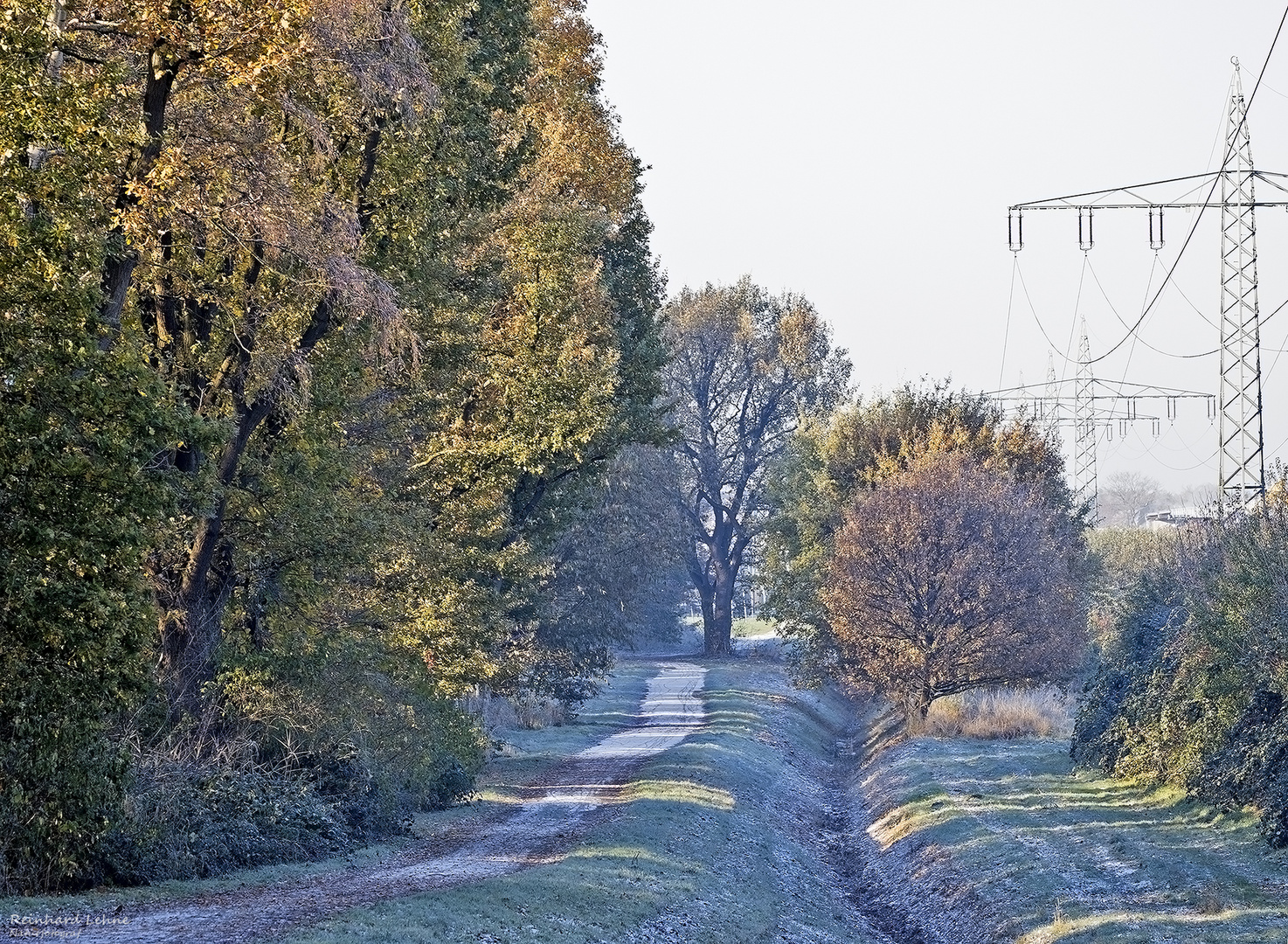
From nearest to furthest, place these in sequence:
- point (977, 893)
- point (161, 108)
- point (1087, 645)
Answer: point (161, 108)
point (977, 893)
point (1087, 645)

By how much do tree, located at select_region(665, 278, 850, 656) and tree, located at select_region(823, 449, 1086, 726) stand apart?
4320 cm

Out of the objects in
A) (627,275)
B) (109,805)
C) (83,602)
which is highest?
(627,275)

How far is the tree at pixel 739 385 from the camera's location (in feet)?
294

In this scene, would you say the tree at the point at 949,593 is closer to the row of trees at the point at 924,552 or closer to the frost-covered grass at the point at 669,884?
the row of trees at the point at 924,552

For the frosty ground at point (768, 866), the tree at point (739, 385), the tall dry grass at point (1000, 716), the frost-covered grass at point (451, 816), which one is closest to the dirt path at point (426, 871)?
the frosty ground at point (768, 866)

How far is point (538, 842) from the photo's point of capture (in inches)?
962

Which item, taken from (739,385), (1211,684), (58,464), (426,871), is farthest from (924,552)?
(739,385)

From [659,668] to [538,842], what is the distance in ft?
205

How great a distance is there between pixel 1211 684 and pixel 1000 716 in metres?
19.0

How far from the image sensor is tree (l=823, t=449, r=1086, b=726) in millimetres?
44062

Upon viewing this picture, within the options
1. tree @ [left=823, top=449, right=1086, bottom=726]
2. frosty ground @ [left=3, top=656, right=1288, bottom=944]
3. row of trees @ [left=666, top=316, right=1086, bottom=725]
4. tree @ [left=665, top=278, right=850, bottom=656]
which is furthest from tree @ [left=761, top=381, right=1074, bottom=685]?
tree @ [left=665, top=278, right=850, bottom=656]

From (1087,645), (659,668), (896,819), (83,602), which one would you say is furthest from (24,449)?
(659,668)

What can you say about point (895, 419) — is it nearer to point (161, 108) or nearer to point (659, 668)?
point (659, 668)

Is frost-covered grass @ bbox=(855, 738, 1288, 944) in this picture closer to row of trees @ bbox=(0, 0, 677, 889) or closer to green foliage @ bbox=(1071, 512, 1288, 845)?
green foliage @ bbox=(1071, 512, 1288, 845)
